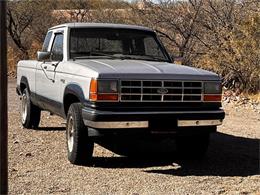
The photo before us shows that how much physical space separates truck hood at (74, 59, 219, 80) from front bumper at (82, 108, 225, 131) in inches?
17.1

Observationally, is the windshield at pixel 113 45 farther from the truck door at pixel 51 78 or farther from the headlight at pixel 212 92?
the headlight at pixel 212 92

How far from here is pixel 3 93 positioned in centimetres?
329

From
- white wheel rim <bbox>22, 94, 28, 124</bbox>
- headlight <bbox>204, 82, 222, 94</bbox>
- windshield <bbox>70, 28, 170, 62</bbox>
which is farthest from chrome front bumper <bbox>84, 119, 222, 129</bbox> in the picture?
white wheel rim <bbox>22, 94, 28, 124</bbox>

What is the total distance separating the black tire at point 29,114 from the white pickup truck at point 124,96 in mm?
1746

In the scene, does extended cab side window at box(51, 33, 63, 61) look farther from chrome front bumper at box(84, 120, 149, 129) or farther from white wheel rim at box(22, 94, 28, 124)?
chrome front bumper at box(84, 120, 149, 129)

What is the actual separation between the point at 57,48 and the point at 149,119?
102 inches

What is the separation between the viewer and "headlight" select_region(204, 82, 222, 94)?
6895 millimetres

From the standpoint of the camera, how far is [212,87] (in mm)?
6938

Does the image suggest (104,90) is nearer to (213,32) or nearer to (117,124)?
(117,124)

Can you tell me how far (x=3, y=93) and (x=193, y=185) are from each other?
3.20 m

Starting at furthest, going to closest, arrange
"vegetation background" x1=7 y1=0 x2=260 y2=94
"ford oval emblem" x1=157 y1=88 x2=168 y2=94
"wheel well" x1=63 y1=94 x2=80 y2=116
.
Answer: "vegetation background" x1=7 y1=0 x2=260 y2=94, "wheel well" x1=63 y1=94 x2=80 y2=116, "ford oval emblem" x1=157 y1=88 x2=168 y2=94

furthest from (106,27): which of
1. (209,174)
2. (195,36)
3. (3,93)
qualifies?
(195,36)

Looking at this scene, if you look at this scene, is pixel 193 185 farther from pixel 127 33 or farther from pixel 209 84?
pixel 127 33

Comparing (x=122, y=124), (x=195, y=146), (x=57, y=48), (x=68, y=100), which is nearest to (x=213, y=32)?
(x=57, y=48)
